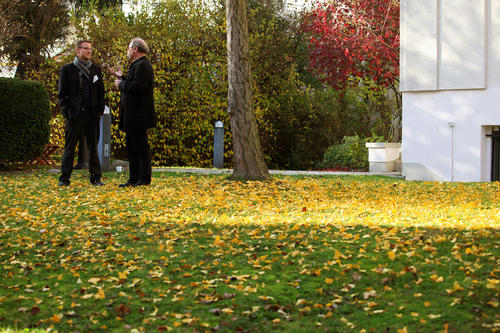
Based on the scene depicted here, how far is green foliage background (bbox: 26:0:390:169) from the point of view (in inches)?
591

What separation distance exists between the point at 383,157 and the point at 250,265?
874 centimetres

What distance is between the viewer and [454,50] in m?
11.0

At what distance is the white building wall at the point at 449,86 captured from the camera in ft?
35.4

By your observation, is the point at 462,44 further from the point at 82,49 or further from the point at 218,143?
the point at 82,49

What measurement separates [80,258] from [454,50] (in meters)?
8.64

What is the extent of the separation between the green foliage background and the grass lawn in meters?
7.90

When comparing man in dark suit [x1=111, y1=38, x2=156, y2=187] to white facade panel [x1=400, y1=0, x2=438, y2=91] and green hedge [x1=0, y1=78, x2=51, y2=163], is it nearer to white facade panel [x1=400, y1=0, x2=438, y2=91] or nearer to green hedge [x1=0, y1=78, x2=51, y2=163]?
green hedge [x1=0, y1=78, x2=51, y2=163]

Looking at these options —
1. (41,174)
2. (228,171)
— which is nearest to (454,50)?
(228,171)

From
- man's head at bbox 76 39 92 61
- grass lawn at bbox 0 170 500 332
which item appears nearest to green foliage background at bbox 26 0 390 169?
man's head at bbox 76 39 92 61

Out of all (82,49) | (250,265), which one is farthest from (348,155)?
(250,265)

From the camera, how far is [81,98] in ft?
28.2

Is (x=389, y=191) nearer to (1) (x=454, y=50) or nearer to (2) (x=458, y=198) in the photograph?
(2) (x=458, y=198)

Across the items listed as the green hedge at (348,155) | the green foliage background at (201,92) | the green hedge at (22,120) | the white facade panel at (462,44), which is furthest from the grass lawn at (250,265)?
the green foliage background at (201,92)

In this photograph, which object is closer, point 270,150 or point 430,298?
point 430,298
